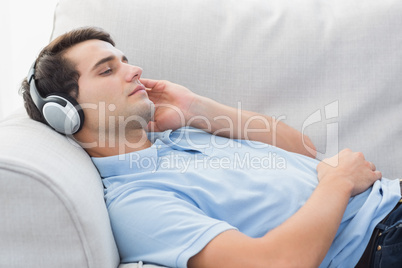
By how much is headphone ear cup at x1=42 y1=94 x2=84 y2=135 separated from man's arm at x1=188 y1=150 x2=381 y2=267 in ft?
1.54

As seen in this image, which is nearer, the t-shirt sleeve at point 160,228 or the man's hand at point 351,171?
the t-shirt sleeve at point 160,228

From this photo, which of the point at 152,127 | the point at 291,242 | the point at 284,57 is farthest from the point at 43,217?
the point at 284,57

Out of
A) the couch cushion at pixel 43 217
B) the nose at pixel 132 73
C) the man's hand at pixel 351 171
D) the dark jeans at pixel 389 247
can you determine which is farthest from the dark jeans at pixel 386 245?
the nose at pixel 132 73

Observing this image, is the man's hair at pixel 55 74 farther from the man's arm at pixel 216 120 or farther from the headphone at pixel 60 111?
the man's arm at pixel 216 120

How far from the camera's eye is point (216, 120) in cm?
144

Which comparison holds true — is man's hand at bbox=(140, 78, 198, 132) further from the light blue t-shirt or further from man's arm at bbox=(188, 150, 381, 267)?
man's arm at bbox=(188, 150, 381, 267)

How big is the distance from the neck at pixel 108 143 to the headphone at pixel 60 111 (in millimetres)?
56

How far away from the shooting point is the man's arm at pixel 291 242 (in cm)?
90

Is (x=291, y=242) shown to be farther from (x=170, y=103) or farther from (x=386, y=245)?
(x=170, y=103)

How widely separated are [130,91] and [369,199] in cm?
70

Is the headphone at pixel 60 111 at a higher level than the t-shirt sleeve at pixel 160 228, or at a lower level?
higher

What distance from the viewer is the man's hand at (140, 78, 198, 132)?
143 centimetres

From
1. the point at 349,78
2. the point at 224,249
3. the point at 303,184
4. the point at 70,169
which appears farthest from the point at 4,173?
the point at 349,78

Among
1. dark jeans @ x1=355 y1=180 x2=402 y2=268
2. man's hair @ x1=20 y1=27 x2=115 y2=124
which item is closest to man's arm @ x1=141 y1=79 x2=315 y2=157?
man's hair @ x1=20 y1=27 x2=115 y2=124
